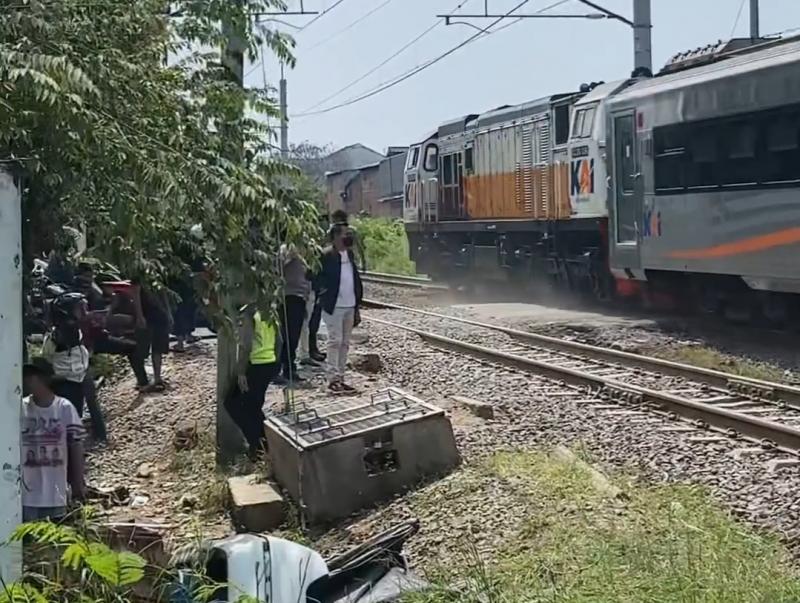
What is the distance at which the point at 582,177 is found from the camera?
20.8 metres

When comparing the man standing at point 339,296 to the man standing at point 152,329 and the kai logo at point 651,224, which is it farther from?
the kai logo at point 651,224

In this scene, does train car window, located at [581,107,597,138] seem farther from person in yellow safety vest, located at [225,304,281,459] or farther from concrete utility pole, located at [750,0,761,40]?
person in yellow safety vest, located at [225,304,281,459]

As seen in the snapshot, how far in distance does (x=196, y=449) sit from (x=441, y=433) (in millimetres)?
3043

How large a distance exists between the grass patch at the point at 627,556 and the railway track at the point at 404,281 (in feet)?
72.9

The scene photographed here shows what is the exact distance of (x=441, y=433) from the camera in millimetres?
8594

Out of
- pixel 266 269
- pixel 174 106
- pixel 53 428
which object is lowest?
pixel 53 428

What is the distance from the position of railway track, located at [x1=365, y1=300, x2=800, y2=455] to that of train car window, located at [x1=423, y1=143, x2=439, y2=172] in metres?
12.8

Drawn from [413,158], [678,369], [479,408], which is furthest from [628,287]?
[413,158]

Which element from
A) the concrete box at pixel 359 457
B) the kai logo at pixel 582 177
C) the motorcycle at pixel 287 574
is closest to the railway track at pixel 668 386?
the concrete box at pixel 359 457

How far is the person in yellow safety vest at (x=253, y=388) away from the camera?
9.91 meters

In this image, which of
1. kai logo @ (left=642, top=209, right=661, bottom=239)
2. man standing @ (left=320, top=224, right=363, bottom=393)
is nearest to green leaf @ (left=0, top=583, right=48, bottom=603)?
man standing @ (left=320, top=224, right=363, bottom=393)

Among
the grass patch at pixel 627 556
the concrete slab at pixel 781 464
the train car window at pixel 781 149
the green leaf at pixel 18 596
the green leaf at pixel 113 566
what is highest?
the train car window at pixel 781 149

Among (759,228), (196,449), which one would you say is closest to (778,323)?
(759,228)

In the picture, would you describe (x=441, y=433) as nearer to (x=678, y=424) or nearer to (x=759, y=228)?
(x=678, y=424)
